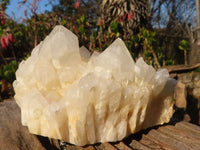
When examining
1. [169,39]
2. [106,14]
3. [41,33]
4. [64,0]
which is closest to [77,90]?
[41,33]

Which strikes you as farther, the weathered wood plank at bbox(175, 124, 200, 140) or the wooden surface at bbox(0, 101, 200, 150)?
the weathered wood plank at bbox(175, 124, 200, 140)

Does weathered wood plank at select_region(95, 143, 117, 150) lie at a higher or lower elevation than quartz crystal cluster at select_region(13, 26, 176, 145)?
lower

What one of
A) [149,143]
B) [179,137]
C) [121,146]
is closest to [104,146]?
[121,146]

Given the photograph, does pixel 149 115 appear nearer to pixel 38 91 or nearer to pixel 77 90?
pixel 77 90

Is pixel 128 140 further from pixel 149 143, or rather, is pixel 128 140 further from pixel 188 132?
pixel 188 132

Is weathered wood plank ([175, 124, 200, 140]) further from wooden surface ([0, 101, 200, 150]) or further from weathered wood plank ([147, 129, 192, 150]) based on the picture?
weathered wood plank ([147, 129, 192, 150])

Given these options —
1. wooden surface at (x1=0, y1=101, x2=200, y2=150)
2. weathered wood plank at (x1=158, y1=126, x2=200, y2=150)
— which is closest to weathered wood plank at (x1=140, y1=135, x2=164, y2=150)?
wooden surface at (x1=0, y1=101, x2=200, y2=150)

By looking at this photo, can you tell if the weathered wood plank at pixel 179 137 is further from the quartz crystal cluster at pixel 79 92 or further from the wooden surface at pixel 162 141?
the quartz crystal cluster at pixel 79 92

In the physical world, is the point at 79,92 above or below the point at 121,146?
above

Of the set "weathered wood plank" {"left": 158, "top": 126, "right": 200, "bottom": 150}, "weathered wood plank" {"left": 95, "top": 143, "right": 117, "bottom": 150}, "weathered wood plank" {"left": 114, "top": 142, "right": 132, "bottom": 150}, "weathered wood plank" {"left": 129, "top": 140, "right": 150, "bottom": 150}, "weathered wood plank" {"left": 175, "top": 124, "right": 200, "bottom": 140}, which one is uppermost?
"weathered wood plank" {"left": 95, "top": 143, "right": 117, "bottom": 150}
